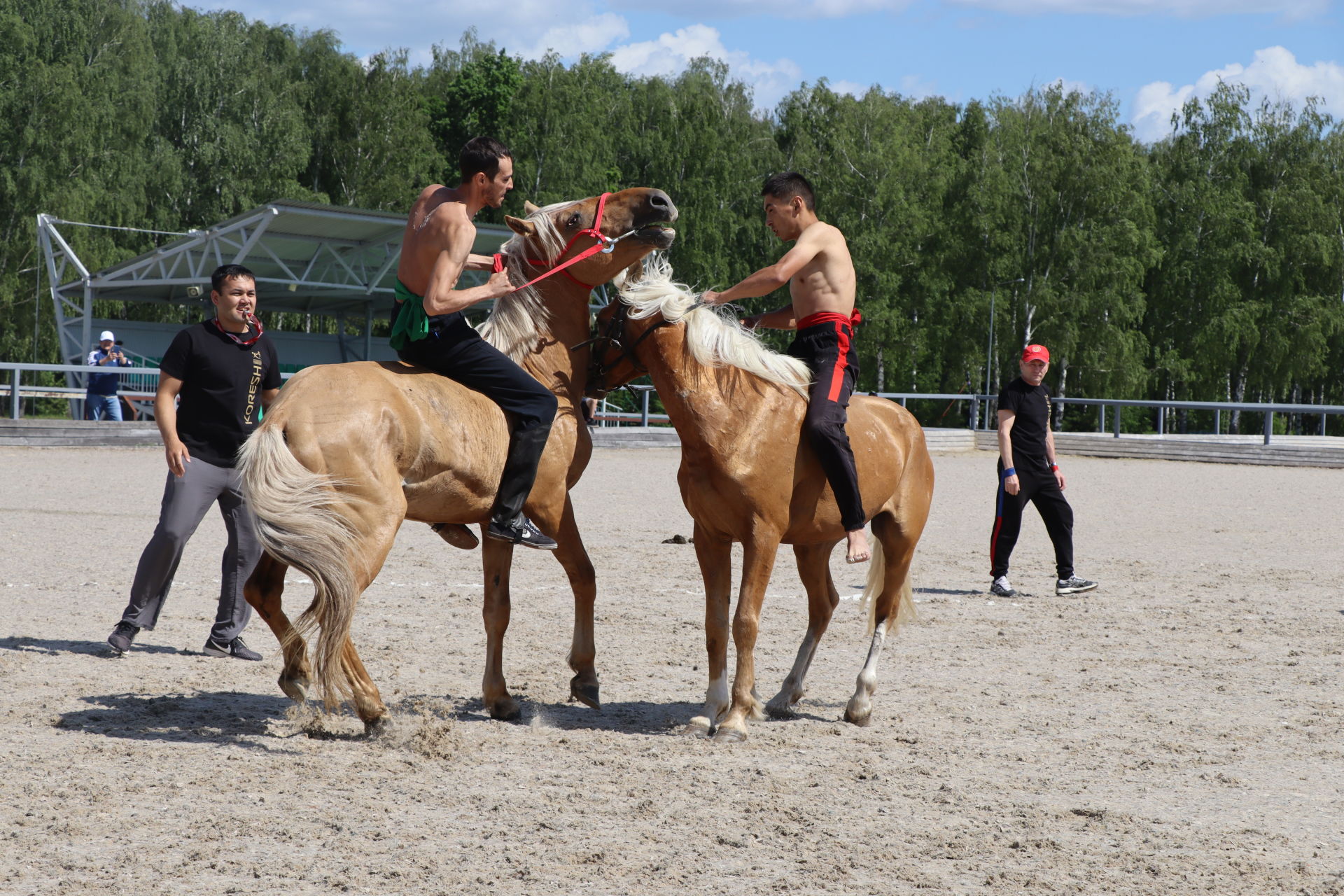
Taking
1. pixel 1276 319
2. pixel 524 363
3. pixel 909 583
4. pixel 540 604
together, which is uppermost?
pixel 1276 319

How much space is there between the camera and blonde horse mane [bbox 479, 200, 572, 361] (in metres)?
5.27

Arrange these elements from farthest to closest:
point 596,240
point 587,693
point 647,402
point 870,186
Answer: point 870,186 < point 647,402 < point 587,693 < point 596,240

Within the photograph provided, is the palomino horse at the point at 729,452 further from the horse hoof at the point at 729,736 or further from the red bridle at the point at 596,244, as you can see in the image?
the red bridle at the point at 596,244

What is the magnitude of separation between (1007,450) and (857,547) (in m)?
4.50

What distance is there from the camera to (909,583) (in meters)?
6.00

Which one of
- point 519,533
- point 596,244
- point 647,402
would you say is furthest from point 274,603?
Result: point 647,402

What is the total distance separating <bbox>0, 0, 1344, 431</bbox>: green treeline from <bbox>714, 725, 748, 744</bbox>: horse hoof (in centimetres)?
3602

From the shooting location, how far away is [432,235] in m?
4.88

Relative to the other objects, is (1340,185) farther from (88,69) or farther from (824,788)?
(824,788)

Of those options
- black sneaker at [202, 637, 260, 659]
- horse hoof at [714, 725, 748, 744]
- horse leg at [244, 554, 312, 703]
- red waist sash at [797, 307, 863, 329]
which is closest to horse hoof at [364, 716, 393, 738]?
horse leg at [244, 554, 312, 703]

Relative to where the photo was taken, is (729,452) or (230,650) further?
(230,650)

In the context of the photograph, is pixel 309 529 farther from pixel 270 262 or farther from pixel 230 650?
pixel 270 262

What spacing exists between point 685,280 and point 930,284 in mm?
8330

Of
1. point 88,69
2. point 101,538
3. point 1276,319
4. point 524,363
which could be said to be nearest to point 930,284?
point 1276,319
